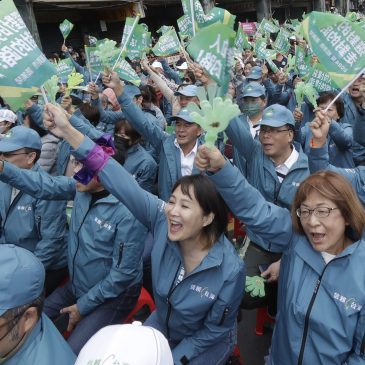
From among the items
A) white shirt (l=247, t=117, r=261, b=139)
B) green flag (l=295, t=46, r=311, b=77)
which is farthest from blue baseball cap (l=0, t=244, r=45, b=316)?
green flag (l=295, t=46, r=311, b=77)

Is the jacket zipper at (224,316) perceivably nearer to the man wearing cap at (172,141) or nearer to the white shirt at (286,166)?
the white shirt at (286,166)

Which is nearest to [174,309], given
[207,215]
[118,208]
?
[207,215]

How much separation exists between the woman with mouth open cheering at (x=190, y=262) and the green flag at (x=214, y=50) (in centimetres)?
58

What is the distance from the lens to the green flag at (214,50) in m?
2.06

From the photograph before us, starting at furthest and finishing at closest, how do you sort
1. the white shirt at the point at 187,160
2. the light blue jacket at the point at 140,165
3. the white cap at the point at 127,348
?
the light blue jacket at the point at 140,165, the white shirt at the point at 187,160, the white cap at the point at 127,348

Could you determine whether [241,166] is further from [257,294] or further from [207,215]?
[207,215]

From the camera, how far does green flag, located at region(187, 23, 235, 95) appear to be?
2.06 metres

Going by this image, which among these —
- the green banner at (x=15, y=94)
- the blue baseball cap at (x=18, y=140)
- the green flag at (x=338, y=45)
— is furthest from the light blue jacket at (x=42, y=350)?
the green flag at (x=338, y=45)

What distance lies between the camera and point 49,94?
2666 mm

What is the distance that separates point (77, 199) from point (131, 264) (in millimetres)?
646

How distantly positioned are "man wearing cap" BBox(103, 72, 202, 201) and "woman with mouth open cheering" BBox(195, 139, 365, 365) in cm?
179

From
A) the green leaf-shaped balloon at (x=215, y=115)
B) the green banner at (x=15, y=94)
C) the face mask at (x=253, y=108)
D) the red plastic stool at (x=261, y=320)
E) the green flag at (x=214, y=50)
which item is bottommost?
the red plastic stool at (x=261, y=320)

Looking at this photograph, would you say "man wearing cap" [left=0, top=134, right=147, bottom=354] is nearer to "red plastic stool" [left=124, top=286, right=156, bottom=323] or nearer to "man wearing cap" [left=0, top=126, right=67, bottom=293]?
"red plastic stool" [left=124, top=286, right=156, bottom=323]

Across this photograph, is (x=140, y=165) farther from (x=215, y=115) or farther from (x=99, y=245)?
(x=215, y=115)
